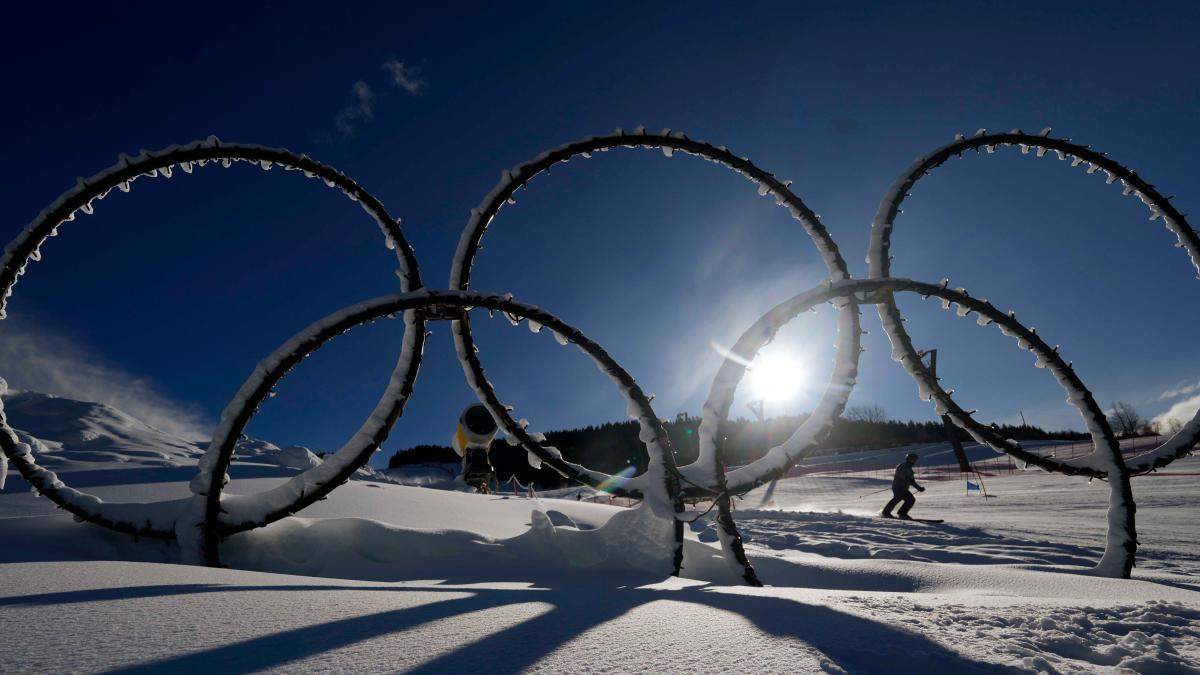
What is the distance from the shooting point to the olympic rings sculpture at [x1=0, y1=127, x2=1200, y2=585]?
13.9 ft

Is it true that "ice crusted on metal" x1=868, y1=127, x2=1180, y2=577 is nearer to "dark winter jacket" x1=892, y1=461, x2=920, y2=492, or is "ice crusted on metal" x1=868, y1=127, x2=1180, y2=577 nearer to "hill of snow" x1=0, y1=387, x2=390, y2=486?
"dark winter jacket" x1=892, y1=461, x2=920, y2=492

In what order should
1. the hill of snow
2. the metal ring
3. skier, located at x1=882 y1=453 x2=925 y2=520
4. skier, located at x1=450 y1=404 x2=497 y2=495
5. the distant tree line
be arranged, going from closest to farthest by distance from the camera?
the metal ring → the hill of snow → skier, located at x1=882 y1=453 x2=925 y2=520 → skier, located at x1=450 y1=404 x2=497 y2=495 → the distant tree line

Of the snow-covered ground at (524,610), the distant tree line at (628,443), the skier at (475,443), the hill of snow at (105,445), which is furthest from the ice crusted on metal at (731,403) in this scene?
the distant tree line at (628,443)

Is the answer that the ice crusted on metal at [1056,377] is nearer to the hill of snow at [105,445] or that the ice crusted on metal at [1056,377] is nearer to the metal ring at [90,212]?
the metal ring at [90,212]

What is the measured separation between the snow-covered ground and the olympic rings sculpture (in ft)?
0.92

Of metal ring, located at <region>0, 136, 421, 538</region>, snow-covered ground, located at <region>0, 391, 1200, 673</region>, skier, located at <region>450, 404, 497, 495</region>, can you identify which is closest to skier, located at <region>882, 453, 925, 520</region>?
snow-covered ground, located at <region>0, 391, 1200, 673</region>

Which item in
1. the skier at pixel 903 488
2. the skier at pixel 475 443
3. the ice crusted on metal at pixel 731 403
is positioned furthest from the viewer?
the skier at pixel 475 443

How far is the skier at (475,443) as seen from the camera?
49.1 ft

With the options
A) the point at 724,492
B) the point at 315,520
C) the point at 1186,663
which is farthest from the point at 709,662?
the point at 315,520

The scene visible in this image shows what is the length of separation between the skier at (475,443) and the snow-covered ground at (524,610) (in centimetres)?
940

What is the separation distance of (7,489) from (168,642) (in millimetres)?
6587

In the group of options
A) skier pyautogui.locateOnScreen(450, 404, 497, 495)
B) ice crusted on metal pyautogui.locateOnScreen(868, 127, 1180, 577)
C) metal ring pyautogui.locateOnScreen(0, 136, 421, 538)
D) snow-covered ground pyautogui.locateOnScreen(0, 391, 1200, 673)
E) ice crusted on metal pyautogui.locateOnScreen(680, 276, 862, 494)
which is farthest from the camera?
skier pyautogui.locateOnScreen(450, 404, 497, 495)

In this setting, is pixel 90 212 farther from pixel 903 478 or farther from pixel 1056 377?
pixel 903 478

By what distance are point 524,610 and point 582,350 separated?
2848 mm
